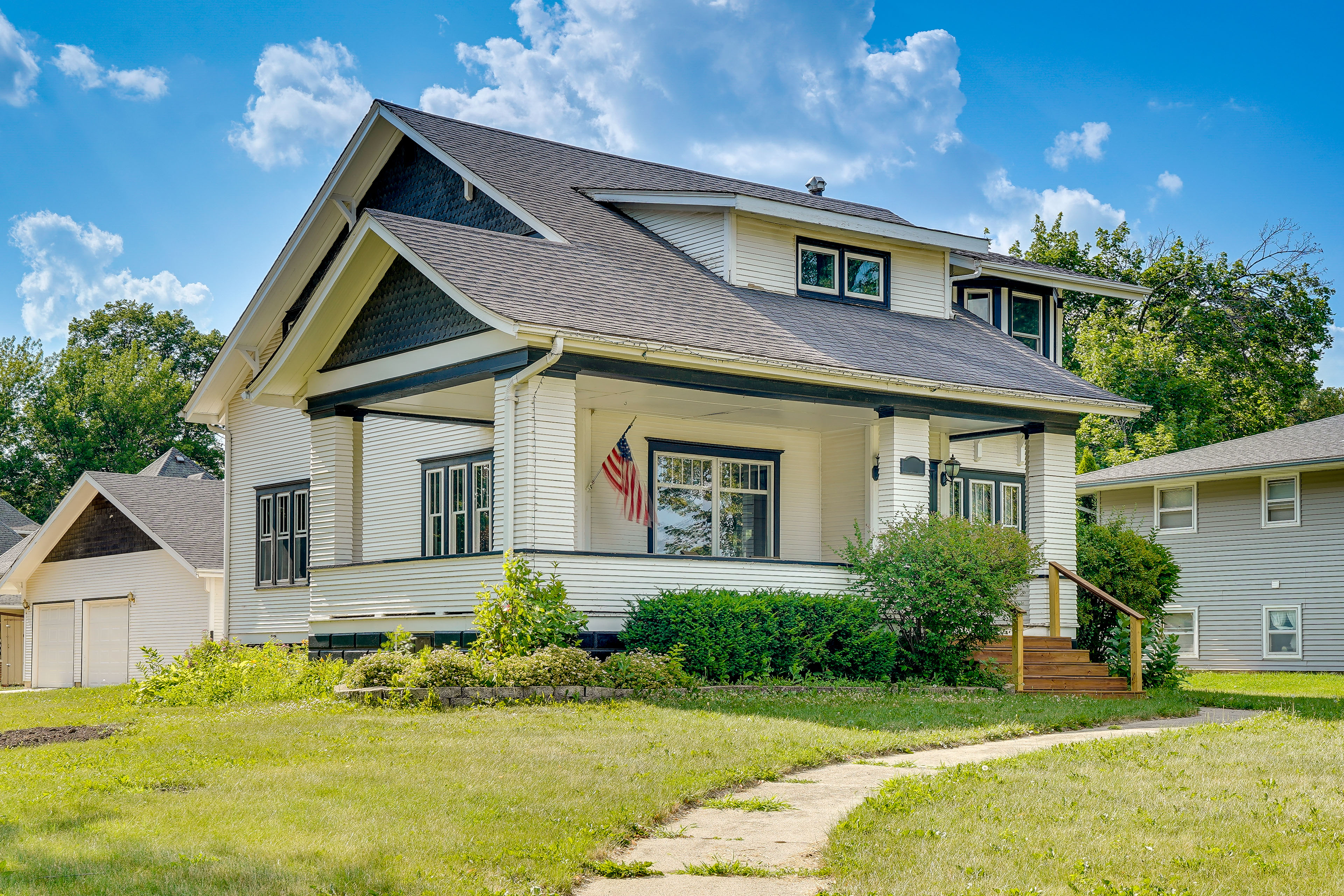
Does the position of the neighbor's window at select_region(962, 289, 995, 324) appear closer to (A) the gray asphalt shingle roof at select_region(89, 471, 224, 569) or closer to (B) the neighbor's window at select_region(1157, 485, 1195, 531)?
(B) the neighbor's window at select_region(1157, 485, 1195, 531)

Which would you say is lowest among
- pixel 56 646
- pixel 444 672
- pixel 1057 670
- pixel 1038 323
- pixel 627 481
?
pixel 56 646

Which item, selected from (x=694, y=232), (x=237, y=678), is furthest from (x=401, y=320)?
(x=694, y=232)

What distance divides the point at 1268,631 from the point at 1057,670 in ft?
45.4

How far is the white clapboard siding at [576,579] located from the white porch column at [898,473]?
143cm

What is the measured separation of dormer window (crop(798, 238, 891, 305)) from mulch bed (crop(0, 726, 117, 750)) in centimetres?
1238

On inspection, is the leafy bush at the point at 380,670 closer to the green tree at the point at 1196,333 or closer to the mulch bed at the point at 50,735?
the mulch bed at the point at 50,735

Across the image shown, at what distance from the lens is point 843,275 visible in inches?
839

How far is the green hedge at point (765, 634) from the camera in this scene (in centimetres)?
1526

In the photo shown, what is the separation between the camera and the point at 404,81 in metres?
31.2

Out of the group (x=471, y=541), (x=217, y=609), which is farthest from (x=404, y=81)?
(x=471, y=541)

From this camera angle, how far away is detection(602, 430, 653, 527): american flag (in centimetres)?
1833

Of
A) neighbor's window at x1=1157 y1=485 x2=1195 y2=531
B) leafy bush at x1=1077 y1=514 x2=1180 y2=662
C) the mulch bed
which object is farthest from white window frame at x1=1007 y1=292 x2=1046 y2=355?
the mulch bed

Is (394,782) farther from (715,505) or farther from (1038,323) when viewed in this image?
(1038,323)

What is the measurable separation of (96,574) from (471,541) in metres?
14.4
